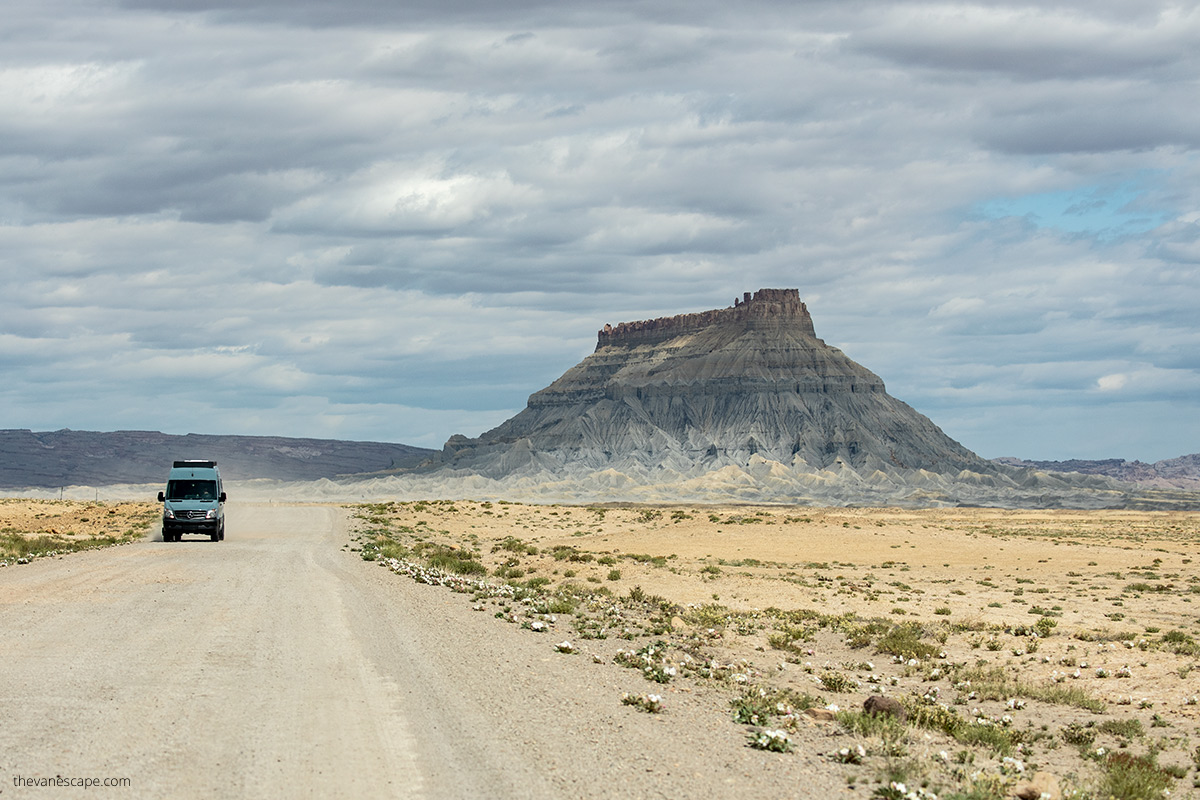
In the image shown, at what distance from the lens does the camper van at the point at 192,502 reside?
39.5m

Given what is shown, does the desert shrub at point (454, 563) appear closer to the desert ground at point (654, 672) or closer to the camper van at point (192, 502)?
the desert ground at point (654, 672)

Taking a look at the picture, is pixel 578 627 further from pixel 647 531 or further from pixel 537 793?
pixel 647 531

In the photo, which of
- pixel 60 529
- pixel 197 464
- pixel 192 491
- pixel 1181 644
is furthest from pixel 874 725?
pixel 60 529

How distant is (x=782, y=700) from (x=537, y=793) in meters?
5.01

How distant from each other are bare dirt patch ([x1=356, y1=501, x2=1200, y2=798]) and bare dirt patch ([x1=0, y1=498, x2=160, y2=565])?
9819 millimetres

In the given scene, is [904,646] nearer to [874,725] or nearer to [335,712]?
[874,725]

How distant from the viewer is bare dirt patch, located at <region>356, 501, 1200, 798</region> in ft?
38.8

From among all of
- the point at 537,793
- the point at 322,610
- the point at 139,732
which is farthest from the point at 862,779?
the point at 322,610

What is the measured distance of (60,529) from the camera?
5238cm

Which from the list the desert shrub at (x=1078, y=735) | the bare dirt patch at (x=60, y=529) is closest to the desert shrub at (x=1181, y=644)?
the desert shrub at (x=1078, y=735)

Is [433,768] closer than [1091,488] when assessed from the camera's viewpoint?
Yes

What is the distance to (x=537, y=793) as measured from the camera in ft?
31.4

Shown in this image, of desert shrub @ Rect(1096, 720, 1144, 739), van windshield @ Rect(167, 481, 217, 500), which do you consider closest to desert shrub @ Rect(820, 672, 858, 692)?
desert shrub @ Rect(1096, 720, 1144, 739)

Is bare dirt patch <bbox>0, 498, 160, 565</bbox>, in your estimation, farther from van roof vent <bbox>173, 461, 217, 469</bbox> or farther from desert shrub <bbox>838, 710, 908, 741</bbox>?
desert shrub <bbox>838, 710, 908, 741</bbox>
